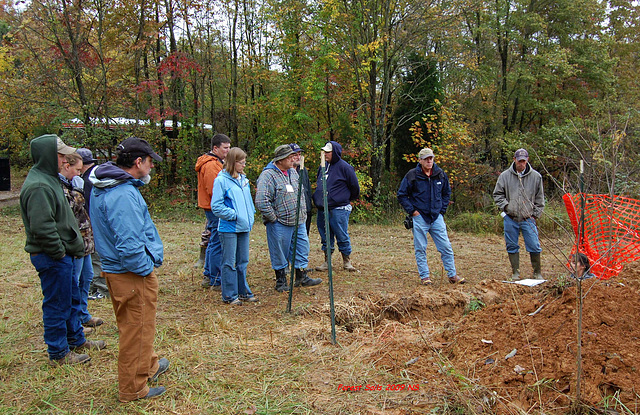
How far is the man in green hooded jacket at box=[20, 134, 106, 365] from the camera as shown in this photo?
347 centimetres

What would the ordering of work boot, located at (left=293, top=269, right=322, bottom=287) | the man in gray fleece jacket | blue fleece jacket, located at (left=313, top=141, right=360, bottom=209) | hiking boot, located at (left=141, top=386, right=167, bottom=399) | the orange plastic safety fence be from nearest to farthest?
hiking boot, located at (left=141, top=386, right=167, bottom=399) → the orange plastic safety fence → work boot, located at (left=293, top=269, right=322, bottom=287) → the man in gray fleece jacket → blue fleece jacket, located at (left=313, top=141, right=360, bottom=209)

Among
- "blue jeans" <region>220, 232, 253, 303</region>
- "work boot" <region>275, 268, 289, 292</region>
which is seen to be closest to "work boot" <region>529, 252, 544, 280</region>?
"work boot" <region>275, 268, 289, 292</region>

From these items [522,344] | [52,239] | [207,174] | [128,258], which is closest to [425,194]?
[522,344]

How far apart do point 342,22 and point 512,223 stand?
33.0ft

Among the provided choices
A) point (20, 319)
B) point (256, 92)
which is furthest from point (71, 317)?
point (256, 92)

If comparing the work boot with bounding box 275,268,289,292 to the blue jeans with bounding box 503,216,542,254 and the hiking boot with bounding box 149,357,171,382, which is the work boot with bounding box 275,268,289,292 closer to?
the hiking boot with bounding box 149,357,171,382

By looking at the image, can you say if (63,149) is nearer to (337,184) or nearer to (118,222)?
(118,222)

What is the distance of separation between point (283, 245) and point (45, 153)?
10.0 feet

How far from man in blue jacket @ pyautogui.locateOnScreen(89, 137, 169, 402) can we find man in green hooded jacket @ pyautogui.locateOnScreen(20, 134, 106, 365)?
69 centimetres

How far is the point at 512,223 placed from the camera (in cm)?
641

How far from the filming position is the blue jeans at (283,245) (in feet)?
18.9

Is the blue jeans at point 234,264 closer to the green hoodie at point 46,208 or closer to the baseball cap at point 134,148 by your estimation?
the green hoodie at point 46,208

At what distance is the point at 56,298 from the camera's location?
142 inches

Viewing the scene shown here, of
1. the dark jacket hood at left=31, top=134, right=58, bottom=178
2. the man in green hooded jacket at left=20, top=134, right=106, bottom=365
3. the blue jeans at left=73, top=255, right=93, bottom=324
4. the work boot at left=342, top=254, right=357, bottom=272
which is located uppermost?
the dark jacket hood at left=31, top=134, right=58, bottom=178
